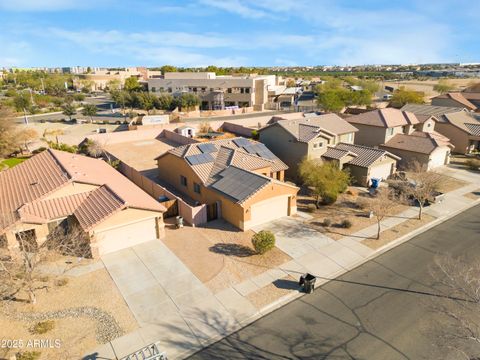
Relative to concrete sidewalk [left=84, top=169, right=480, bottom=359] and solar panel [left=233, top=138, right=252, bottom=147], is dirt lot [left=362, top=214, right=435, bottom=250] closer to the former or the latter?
concrete sidewalk [left=84, top=169, right=480, bottom=359]

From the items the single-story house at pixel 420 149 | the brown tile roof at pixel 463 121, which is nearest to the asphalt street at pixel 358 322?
the single-story house at pixel 420 149

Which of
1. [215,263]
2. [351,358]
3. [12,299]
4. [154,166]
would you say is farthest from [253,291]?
[154,166]

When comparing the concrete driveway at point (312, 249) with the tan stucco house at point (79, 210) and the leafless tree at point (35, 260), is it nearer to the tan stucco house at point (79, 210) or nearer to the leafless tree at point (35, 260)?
the tan stucco house at point (79, 210)

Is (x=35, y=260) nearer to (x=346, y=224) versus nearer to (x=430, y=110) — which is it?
(x=346, y=224)

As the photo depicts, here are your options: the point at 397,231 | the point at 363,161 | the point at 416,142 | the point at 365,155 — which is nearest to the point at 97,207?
the point at 397,231

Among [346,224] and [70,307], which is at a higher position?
[346,224]

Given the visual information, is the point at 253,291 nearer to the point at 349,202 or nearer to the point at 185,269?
the point at 185,269

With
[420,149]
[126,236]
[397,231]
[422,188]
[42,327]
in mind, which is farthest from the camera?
[420,149]

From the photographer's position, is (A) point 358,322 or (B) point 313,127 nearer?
(A) point 358,322
